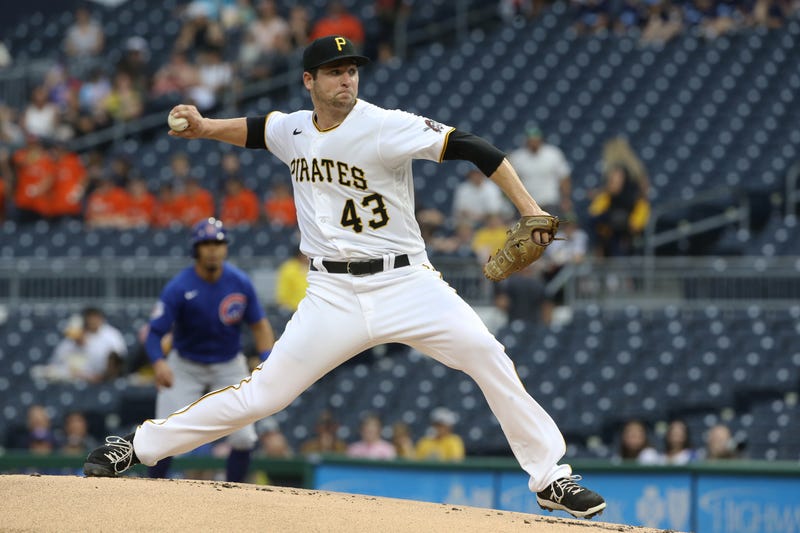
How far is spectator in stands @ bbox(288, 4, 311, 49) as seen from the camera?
57.4 feet

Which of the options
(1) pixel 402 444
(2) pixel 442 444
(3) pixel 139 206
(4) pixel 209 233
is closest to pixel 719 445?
(2) pixel 442 444

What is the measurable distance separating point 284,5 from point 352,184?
1314cm

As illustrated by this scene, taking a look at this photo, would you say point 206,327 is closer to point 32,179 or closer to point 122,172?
point 122,172

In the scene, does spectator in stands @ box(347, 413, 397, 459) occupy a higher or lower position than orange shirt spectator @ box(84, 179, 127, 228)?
lower

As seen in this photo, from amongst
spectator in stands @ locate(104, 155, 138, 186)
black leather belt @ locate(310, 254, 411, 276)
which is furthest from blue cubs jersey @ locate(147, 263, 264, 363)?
spectator in stands @ locate(104, 155, 138, 186)

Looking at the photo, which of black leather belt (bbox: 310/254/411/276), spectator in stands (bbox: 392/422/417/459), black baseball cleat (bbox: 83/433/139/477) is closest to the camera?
black leather belt (bbox: 310/254/411/276)

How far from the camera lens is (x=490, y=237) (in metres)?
13.1

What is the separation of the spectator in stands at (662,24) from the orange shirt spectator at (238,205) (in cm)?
493

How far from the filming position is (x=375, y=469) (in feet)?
32.0

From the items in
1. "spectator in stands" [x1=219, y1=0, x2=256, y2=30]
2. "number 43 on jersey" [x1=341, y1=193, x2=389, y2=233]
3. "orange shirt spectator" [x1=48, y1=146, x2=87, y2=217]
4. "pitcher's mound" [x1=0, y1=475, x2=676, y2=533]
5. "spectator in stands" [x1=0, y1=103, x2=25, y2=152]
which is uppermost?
"spectator in stands" [x1=219, y1=0, x2=256, y2=30]

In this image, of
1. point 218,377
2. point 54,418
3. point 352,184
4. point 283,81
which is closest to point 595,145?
point 283,81

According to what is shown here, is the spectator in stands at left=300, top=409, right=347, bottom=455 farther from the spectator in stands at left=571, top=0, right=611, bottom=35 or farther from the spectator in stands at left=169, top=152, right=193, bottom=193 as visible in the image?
the spectator in stands at left=571, top=0, right=611, bottom=35

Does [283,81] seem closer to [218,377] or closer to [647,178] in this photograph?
[647,178]

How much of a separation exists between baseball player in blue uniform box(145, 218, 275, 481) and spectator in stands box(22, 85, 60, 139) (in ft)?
30.4
